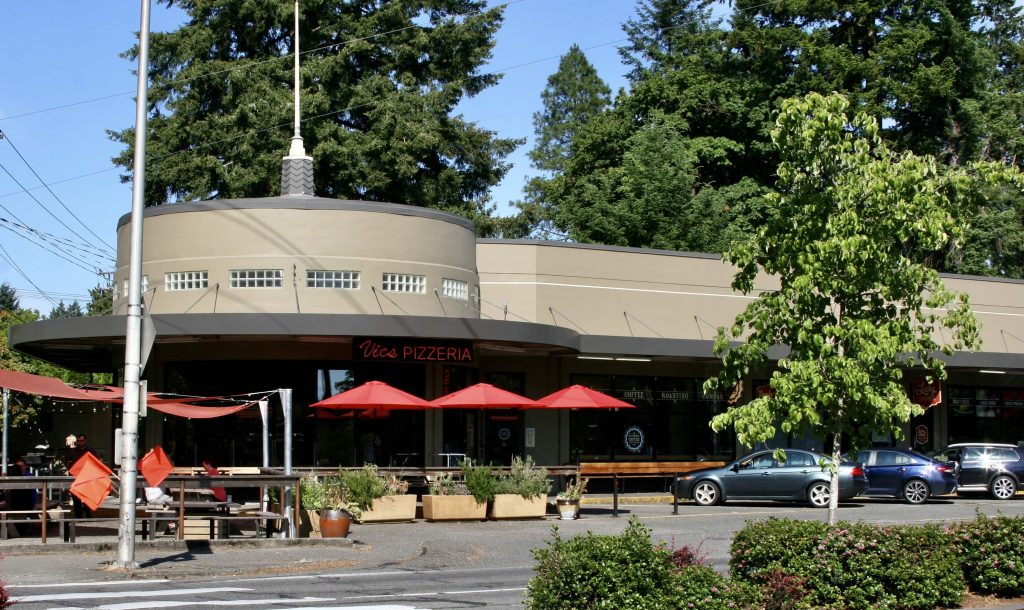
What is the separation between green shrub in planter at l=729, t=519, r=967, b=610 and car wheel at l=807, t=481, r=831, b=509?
16879mm

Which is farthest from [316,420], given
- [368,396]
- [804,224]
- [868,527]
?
[868,527]

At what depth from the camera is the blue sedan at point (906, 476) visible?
30.8 metres

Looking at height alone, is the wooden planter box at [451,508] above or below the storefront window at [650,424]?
below

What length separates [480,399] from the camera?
2627 cm

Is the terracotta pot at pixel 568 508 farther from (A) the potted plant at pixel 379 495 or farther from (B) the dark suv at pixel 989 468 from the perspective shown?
(B) the dark suv at pixel 989 468

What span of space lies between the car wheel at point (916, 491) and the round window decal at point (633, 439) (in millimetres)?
Answer: 6852

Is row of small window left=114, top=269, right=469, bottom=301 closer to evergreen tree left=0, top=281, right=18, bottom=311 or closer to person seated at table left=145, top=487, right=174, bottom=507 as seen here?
person seated at table left=145, top=487, right=174, bottom=507

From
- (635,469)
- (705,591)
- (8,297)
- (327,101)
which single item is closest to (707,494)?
(635,469)

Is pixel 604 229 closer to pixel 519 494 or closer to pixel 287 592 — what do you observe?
pixel 519 494

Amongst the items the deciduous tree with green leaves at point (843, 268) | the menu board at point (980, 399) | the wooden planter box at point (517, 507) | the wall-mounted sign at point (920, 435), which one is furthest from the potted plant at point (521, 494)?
the menu board at point (980, 399)

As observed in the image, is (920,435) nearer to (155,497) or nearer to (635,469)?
(635,469)

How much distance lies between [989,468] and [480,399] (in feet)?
48.0

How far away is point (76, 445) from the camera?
70.0 ft

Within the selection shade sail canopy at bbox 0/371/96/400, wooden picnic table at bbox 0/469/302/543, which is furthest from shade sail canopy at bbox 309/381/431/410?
shade sail canopy at bbox 0/371/96/400
